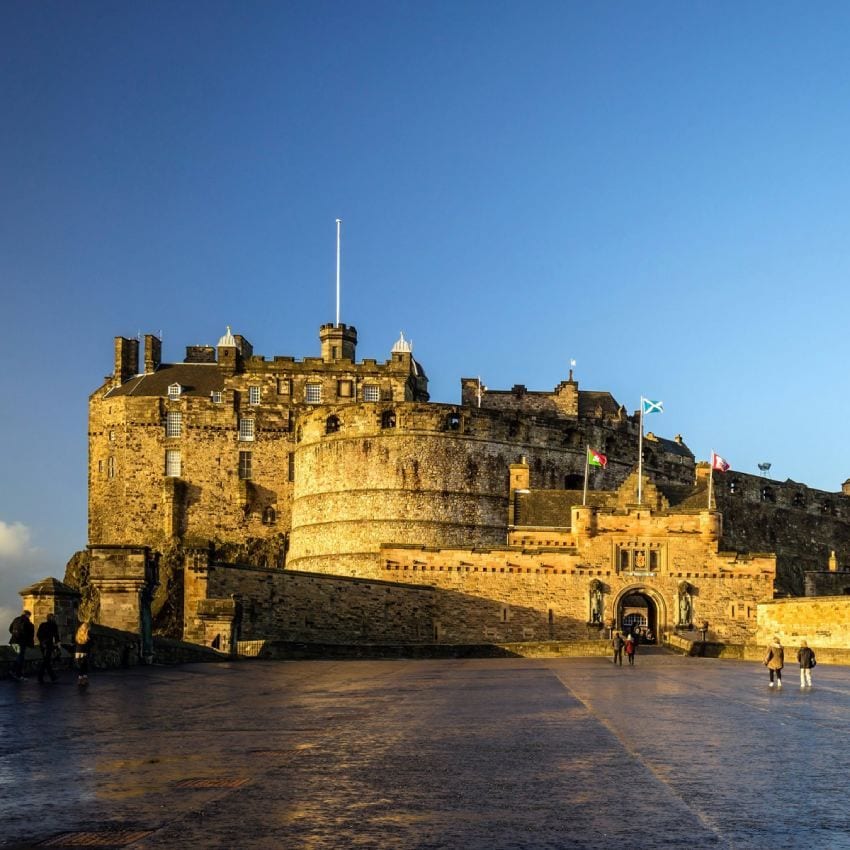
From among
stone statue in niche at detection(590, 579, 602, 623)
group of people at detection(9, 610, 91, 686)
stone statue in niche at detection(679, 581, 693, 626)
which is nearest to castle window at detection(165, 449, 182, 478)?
stone statue in niche at detection(590, 579, 602, 623)

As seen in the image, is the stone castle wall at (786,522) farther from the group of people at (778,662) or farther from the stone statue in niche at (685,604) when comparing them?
the group of people at (778,662)

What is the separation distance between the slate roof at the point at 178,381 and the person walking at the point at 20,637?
1974 inches

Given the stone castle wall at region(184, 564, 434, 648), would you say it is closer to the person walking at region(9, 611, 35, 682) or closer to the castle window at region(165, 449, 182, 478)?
the person walking at region(9, 611, 35, 682)

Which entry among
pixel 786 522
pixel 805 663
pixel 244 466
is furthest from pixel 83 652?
pixel 786 522

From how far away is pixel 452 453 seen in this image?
205ft

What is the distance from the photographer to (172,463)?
68500 mm

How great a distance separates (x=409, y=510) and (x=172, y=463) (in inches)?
574

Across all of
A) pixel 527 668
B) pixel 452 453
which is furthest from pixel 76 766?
pixel 452 453

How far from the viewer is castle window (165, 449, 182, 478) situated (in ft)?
224

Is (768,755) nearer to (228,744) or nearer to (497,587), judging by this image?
(228,744)

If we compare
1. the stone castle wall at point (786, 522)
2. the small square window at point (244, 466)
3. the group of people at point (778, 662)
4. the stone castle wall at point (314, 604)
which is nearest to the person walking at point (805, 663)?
the group of people at point (778, 662)

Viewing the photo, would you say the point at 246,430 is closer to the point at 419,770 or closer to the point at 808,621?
the point at 808,621

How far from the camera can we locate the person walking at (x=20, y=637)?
20.5 metres

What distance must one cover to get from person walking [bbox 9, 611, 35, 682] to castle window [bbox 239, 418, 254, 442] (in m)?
47.9
